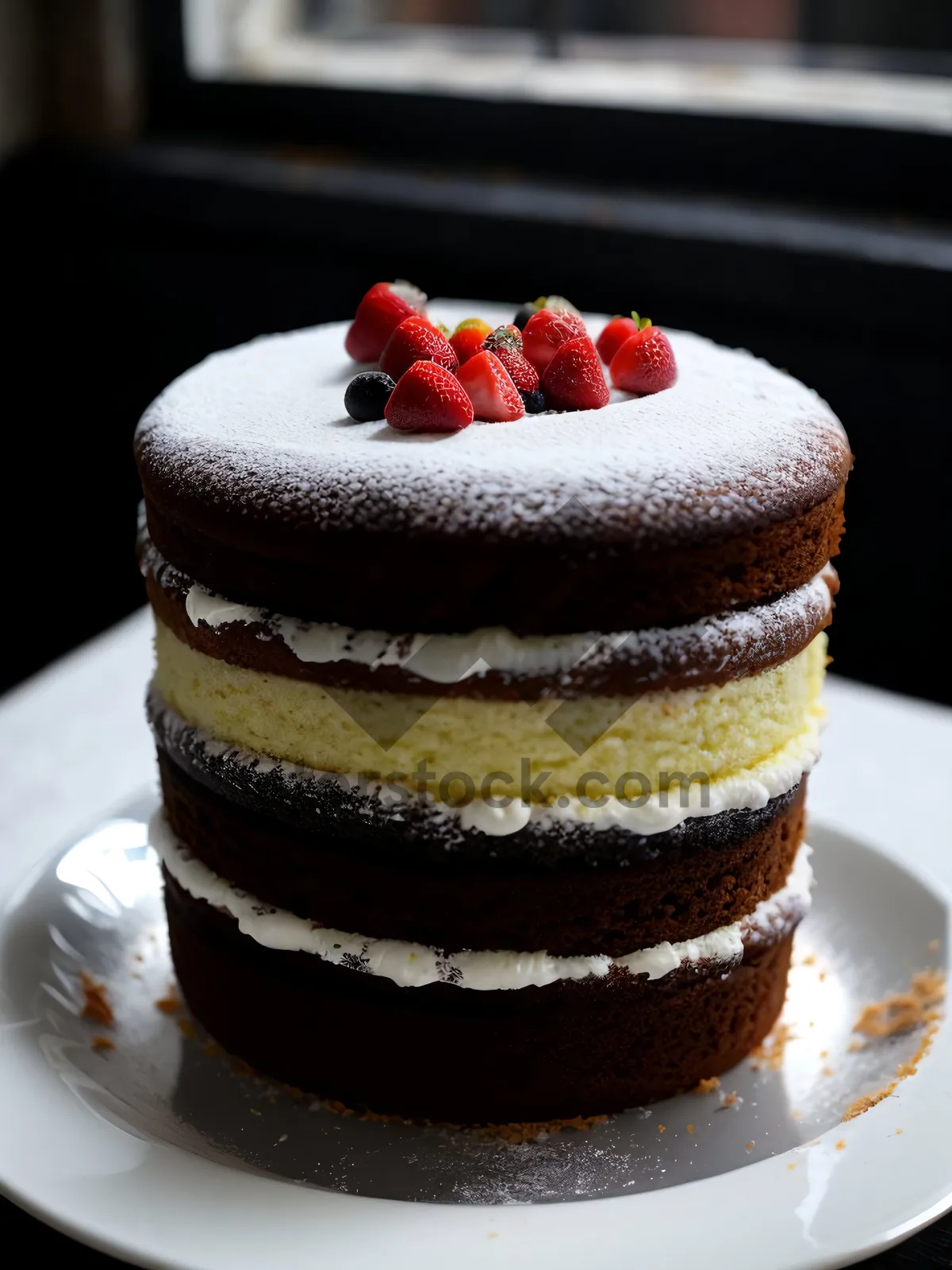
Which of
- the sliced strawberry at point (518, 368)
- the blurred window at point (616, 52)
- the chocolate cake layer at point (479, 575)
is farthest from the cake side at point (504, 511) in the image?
the blurred window at point (616, 52)

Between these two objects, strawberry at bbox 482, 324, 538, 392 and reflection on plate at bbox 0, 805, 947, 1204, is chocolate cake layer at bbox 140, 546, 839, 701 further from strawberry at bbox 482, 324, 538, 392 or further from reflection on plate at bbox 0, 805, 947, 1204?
reflection on plate at bbox 0, 805, 947, 1204

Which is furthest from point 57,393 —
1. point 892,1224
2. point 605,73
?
point 892,1224

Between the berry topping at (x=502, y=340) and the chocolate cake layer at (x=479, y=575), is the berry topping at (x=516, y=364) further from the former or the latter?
the chocolate cake layer at (x=479, y=575)

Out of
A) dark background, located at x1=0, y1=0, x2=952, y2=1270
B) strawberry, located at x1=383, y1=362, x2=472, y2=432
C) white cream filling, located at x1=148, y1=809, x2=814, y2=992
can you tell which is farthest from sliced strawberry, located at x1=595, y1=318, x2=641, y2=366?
dark background, located at x1=0, y1=0, x2=952, y2=1270

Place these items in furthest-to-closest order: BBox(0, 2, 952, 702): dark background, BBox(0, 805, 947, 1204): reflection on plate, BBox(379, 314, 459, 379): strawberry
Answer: BBox(0, 2, 952, 702): dark background → BBox(379, 314, 459, 379): strawberry → BBox(0, 805, 947, 1204): reflection on plate

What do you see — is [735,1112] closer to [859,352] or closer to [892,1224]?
[892,1224]
